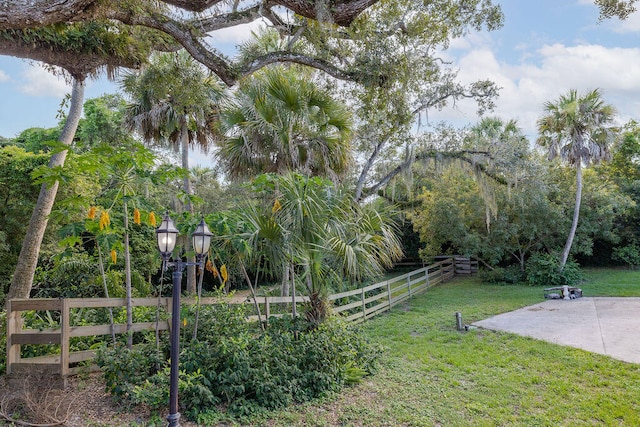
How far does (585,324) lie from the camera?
7.89 m

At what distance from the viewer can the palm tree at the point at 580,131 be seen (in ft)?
45.3

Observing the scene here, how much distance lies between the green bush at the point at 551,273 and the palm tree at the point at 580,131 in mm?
221

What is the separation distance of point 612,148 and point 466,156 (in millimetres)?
6886

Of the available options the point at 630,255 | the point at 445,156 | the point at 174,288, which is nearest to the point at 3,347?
the point at 174,288

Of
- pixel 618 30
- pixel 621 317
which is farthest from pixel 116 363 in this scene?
pixel 621 317

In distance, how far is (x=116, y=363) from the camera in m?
3.88

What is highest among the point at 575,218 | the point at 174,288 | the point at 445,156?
the point at 445,156

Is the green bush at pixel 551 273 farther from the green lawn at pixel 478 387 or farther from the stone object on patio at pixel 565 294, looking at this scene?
the green lawn at pixel 478 387

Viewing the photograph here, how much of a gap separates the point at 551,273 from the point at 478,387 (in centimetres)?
1080

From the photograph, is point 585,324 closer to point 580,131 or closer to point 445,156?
point 445,156

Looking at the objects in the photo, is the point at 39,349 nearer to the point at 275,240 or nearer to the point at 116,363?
the point at 116,363

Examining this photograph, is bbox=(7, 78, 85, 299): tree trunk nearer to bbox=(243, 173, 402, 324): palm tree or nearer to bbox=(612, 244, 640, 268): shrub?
bbox=(243, 173, 402, 324): palm tree

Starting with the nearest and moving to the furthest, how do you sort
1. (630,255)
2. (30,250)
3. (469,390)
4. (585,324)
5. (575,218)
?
(469,390) < (30,250) < (585,324) < (575,218) < (630,255)

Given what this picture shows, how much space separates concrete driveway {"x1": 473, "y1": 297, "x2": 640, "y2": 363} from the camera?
6.37 metres
